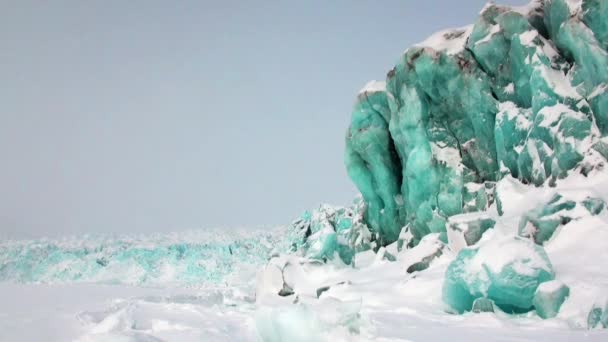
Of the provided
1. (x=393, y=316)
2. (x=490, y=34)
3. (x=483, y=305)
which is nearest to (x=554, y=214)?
(x=483, y=305)

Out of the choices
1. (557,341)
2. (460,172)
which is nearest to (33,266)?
(460,172)

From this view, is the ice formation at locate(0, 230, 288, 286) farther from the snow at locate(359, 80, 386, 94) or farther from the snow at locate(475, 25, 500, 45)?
the snow at locate(475, 25, 500, 45)

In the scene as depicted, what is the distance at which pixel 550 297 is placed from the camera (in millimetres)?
8914

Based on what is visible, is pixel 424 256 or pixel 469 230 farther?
pixel 424 256

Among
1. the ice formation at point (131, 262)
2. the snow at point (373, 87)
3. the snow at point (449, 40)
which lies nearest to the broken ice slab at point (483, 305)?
the snow at point (449, 40)

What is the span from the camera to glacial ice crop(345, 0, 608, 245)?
54.2 feet

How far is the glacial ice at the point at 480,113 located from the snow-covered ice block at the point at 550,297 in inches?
328

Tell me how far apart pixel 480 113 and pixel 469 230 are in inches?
321

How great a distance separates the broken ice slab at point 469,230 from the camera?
51.5 feet

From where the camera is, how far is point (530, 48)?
1839 cm

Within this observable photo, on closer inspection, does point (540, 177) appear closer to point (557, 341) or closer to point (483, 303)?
point (483, 303)

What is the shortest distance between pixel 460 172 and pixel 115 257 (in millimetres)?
49228

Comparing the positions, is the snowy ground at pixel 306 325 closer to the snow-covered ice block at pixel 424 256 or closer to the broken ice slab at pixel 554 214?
the snow-covered ice block at pixel 424 256

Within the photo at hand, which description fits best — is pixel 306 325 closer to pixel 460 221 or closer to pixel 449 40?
pixel 460 221
